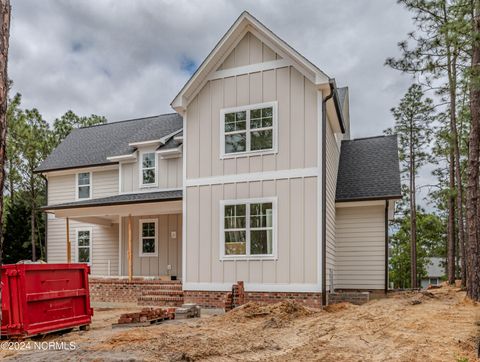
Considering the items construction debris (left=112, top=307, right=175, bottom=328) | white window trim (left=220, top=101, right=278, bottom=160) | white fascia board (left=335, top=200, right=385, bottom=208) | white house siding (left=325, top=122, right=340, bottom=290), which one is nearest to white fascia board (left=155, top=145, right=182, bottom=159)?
white window trim (left=220, top=101, right=278, bottom=160)

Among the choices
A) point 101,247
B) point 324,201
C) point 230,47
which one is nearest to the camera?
point 324,201

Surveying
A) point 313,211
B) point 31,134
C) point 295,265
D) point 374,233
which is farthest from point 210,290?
point 31,134

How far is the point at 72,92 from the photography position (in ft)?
108

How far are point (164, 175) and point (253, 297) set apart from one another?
23.6 feet

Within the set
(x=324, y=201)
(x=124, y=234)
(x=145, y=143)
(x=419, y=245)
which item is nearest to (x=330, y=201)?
(x=324, y=201)

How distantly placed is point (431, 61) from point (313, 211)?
5.61 meters

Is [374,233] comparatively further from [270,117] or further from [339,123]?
[270,117]

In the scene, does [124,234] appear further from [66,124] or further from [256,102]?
[66,124]

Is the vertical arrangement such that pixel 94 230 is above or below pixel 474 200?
below

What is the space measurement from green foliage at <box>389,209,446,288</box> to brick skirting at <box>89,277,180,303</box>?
2800cm

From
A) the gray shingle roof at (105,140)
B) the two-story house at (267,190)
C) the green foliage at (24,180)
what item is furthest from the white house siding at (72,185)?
the green foliage at (24,180)

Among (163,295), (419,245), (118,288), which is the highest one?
(163,295)

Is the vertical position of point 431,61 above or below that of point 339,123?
above

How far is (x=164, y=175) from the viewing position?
59.8 ft
